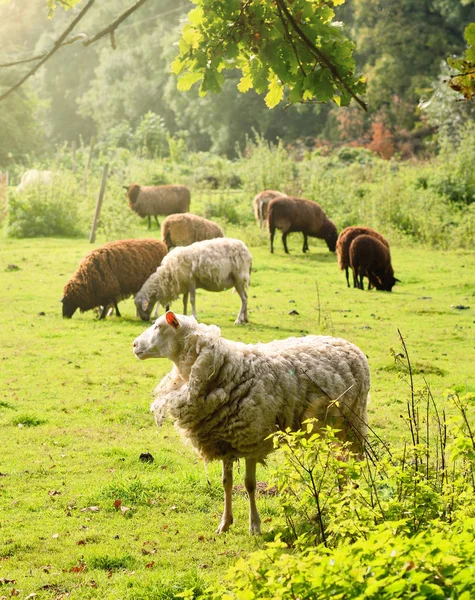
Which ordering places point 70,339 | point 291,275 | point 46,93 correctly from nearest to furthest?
point 70,339 → point 291,275 → point 46,93

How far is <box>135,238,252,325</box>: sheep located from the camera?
551 inches

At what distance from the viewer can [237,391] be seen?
20.5 feet

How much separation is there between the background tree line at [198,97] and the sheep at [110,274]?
15961mm

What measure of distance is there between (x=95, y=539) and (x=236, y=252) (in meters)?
8.43

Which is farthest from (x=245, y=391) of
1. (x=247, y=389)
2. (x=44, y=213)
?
(x=44, y=213)

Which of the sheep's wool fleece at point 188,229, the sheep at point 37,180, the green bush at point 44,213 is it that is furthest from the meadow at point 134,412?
the sheep at point 37,180

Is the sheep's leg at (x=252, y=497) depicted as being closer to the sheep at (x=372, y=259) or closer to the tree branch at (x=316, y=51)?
the tree branch at (x=316, y=51)

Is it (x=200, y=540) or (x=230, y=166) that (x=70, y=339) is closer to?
(x=200, y=540)

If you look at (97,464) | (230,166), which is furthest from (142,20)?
(97,464)

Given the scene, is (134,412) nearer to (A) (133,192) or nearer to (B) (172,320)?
(B) (172,320)

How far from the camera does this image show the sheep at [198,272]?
45.9 ft

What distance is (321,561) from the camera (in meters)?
3.03

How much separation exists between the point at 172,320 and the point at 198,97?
64435mm

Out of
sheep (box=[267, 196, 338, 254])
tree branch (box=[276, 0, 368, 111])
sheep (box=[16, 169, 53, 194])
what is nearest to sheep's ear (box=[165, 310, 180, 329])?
tree branch (box=[276, 0, 368, 111])
